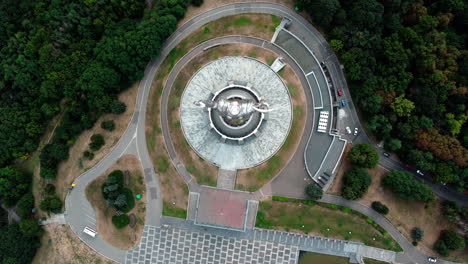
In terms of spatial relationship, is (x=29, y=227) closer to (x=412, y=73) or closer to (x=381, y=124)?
(x=381, y=124)

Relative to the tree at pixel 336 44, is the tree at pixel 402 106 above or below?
below

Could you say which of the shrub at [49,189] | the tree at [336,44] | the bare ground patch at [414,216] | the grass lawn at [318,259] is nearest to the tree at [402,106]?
the bare ground patch at [414,216]

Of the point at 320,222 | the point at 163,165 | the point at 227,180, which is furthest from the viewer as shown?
the point at 163,165

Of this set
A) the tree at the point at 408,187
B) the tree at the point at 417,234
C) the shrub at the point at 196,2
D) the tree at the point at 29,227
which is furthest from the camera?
the shrub at the point at 196,2

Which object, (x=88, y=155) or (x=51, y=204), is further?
(x=88, y=155)

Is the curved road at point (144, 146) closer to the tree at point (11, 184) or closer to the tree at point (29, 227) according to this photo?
the tree at point (29, 227)

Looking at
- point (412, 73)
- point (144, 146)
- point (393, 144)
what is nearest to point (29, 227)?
point (144, 146)
